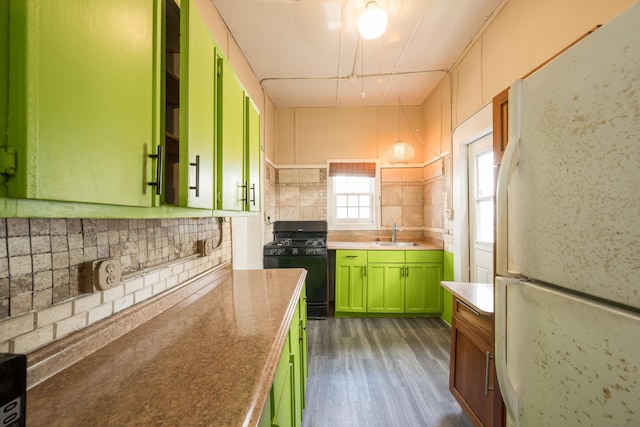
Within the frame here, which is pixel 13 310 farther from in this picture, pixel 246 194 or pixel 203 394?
pixel 246 194

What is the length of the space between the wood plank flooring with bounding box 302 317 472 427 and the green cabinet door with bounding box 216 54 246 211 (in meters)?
1.50

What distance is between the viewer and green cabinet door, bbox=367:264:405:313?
3.49m

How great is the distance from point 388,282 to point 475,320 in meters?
1.99

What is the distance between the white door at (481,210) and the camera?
2.64 m

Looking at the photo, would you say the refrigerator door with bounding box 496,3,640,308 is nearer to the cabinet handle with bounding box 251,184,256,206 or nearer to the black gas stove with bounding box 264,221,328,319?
the cabinet handle with bounding box 251,184,256,206

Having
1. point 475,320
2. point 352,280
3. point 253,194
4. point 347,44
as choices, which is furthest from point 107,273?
point 352,280

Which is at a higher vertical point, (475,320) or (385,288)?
(475,320)

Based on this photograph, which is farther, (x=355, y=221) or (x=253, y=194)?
(x=355, y=221)

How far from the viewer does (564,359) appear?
73 cm

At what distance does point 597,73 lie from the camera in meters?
0.65

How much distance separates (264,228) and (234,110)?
211cm

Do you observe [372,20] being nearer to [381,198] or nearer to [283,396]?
[283,396]

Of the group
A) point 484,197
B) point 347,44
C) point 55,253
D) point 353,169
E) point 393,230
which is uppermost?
point 347,44

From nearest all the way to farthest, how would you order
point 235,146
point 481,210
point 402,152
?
point 235,146 < point 481,210 < point 402,152
